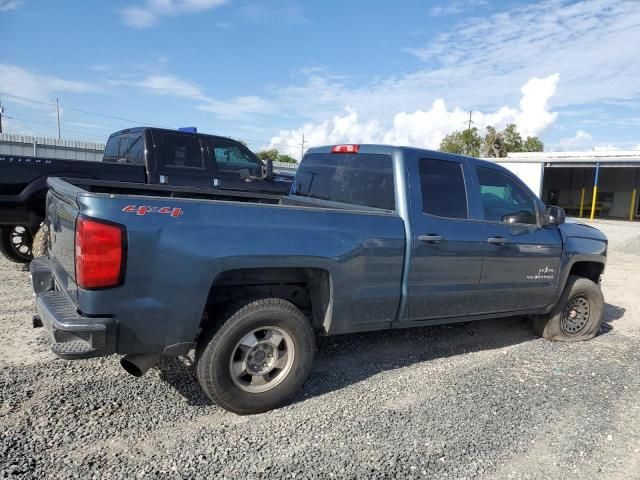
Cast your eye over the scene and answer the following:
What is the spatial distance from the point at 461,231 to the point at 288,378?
6.16 feet

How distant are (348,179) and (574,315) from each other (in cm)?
305

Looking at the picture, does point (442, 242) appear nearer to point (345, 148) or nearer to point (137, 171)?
point (345, 148)

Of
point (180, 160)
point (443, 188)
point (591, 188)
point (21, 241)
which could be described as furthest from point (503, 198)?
point (591, 188)

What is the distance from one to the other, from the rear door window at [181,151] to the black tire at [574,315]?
5196 mm

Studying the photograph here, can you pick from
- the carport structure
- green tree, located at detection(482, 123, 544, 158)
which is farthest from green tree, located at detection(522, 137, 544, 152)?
the carport structure

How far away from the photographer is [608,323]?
630cm

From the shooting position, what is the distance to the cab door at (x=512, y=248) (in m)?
4.45

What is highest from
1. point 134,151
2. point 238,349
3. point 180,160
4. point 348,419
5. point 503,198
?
point 134,151

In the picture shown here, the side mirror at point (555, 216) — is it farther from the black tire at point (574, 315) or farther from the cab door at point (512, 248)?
the black tire at point (574, 315)

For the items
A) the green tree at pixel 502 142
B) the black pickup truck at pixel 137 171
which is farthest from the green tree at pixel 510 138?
the black pickup truck at pixel 137 171

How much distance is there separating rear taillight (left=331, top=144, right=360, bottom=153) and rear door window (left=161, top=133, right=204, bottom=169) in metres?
3.52

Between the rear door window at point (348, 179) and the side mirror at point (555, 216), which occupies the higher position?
the rear door window at point (348, 179)

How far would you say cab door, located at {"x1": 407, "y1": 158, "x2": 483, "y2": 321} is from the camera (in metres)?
3.95

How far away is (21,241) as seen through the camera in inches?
276
